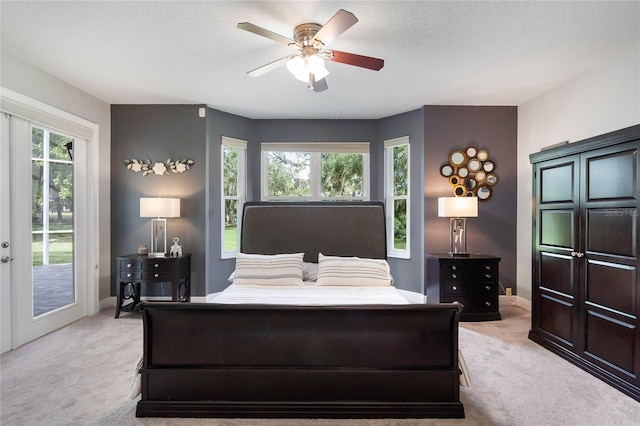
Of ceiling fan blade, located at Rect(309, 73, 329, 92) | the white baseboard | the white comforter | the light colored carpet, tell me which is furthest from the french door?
the white baseboard

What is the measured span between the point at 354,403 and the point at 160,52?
3.38 metres

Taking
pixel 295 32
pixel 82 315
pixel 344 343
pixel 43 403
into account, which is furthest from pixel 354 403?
pixel 82 315

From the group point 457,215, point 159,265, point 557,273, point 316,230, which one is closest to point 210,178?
point 159,265

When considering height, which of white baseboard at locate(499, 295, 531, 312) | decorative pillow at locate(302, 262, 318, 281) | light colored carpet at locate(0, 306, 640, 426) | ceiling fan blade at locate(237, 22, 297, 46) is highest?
ceiling fan blade at locate(237, 22, 297, 46)

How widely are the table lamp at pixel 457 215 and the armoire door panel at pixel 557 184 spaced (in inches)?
36.1

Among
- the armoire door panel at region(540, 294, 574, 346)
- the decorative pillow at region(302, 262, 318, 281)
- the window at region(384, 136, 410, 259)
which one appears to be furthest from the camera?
the window at region(384, 136, 410, 259)

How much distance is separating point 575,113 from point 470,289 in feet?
7.75

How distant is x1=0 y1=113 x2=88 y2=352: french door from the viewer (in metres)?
3.34

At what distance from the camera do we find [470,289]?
4.26 meters

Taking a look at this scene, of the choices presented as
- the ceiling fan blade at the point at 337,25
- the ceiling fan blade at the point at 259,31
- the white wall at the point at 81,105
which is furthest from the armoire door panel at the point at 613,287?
the white wall at the point at 81,105

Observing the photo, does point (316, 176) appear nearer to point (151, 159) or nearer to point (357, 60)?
point (151, 159)

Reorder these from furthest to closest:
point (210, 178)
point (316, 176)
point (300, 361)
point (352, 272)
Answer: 1. point (316, 176)
2. point (210, 178)
3. point (352, 272)
4. point (300, 361)

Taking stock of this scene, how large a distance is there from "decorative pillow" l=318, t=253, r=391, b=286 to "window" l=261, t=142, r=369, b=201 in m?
1.97

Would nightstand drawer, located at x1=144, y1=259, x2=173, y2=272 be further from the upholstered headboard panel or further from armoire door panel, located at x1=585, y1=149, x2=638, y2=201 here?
armoire door panel, located at x1=585, y1=149, x2=638, y2=201
